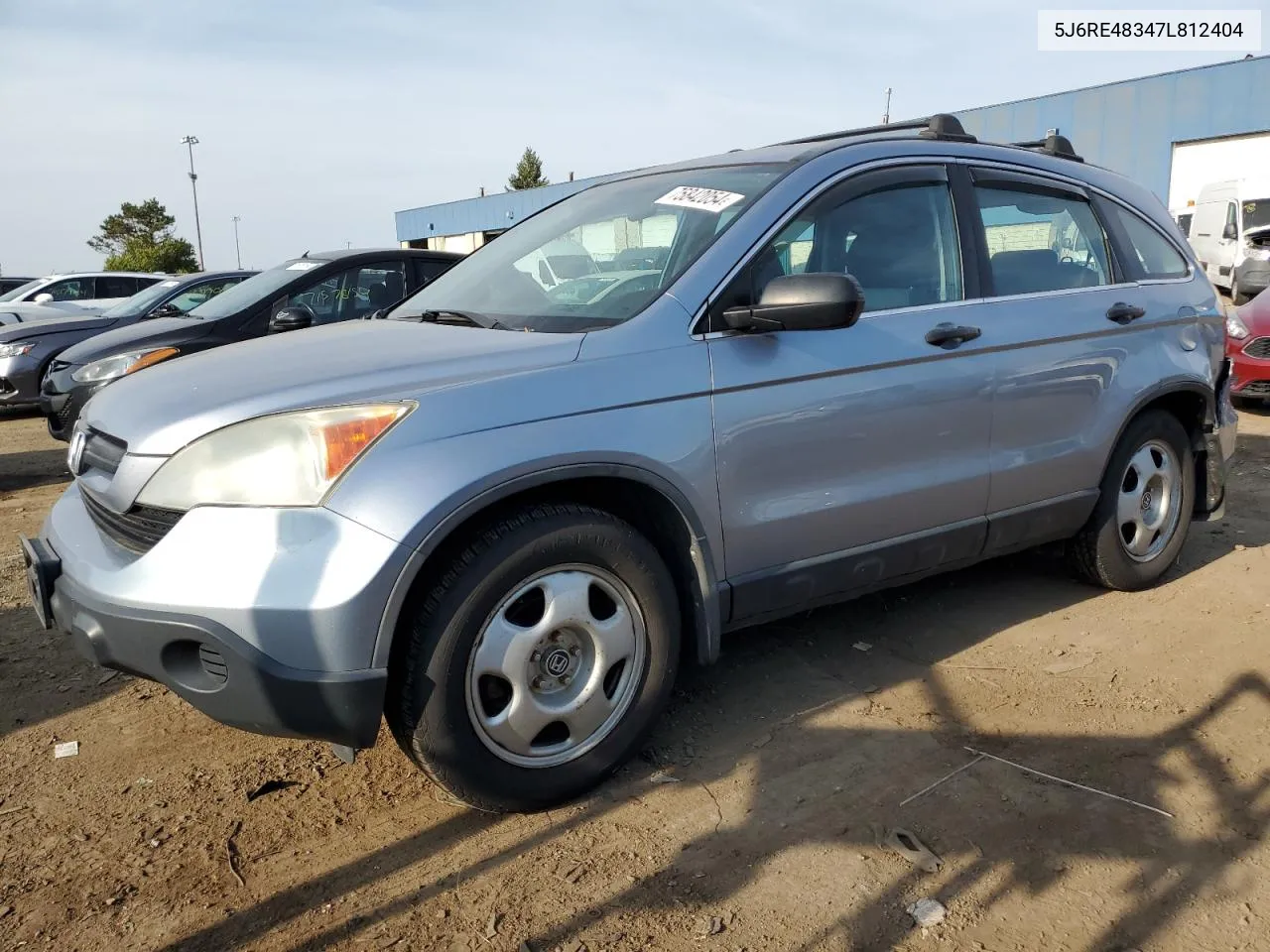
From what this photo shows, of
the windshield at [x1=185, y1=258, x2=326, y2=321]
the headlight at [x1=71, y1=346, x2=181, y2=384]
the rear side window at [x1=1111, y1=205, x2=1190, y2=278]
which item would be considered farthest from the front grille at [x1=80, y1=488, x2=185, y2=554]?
the windshield at [x1=185, y1=258, x2=326, y2=321]

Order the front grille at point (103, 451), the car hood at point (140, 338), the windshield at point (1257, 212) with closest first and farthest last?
the front grille at point (103, 451) < the car hood at point (140, 338) < the windshield at point (1257, 212)

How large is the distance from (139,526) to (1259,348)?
894 cm

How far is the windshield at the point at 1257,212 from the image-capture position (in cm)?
1699

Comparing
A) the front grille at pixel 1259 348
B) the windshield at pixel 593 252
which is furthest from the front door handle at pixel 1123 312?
the front grille at pixel 1259 348

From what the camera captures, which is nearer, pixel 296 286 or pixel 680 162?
pixel 680 162

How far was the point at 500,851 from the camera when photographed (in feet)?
8.38

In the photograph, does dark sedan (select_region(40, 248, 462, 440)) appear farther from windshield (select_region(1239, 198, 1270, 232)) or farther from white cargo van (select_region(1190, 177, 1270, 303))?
windshield (select_region(1239, 198, 1270, 232))

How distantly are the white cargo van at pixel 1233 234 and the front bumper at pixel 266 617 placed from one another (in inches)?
580

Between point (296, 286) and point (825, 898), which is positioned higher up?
point (296, 286)

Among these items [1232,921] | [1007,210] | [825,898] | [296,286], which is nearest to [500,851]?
[825,898]

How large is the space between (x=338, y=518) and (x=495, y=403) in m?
0.48

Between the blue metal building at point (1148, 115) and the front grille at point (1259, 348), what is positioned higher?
the blue metal building at point (1148, 115)

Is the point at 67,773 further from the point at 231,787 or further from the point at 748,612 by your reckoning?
the point at 748,612

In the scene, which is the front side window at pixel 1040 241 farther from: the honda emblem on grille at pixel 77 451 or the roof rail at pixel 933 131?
the honda emblem on grille at pixel 77 451
